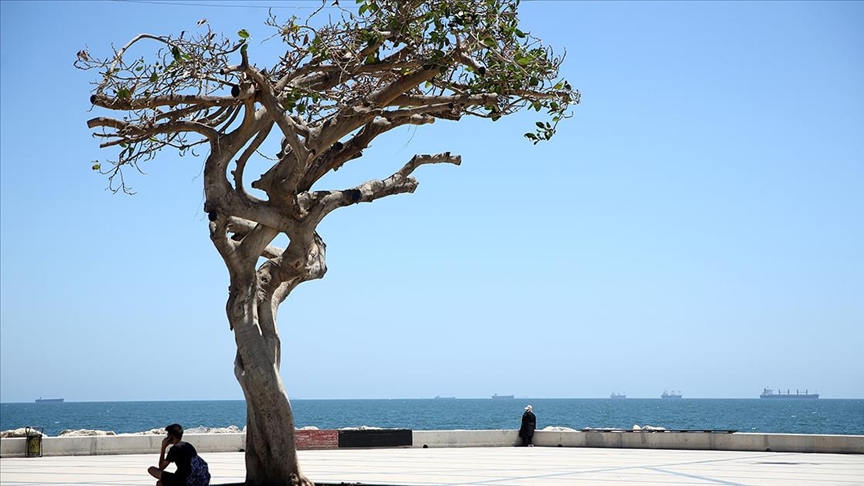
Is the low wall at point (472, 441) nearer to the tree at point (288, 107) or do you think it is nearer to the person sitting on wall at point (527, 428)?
the person sitting on wall at point (527, 428)

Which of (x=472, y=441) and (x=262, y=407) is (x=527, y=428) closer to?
(x=472, y=441)

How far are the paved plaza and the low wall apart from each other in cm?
84

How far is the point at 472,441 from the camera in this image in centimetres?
3033

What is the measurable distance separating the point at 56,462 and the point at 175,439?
11.9m

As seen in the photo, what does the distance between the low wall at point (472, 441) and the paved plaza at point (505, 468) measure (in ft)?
2.75

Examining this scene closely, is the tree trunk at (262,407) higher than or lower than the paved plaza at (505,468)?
higher

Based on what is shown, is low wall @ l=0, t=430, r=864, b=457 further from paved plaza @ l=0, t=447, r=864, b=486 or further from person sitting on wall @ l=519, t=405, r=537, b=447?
paved plaza @ l=0, t=447, r=864, b=486

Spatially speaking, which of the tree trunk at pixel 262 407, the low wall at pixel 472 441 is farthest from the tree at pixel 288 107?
the low wall at pixel 472 441

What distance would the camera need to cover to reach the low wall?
26000 mm

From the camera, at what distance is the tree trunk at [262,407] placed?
14391 millimetres

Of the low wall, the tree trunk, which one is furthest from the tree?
the low wall

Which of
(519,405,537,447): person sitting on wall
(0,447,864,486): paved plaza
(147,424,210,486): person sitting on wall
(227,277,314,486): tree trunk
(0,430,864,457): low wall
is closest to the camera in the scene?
(147,424,210,486): person sitting on wall

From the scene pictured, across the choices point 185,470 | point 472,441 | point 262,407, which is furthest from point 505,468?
point 185,470

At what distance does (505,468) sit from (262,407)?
763 cm
